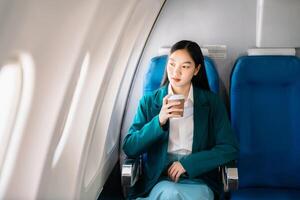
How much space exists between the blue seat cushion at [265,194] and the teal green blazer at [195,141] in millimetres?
173

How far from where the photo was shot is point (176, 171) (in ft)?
7.17

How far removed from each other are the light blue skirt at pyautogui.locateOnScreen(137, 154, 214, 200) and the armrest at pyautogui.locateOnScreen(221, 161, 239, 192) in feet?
0.32

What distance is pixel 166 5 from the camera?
2945mm

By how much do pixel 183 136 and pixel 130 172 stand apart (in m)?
0.36

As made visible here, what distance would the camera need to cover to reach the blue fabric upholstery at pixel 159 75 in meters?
2.59

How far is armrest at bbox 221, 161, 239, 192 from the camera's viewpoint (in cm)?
217

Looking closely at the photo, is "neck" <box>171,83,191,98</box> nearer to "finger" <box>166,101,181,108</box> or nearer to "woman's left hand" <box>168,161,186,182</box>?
"finger" <box>166,101,181,108</box>

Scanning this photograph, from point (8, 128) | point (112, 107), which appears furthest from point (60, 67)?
point (112, 107)

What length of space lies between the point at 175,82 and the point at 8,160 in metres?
1.02

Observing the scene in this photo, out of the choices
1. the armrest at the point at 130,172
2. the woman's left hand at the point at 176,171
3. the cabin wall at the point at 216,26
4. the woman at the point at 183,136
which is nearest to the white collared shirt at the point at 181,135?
the woman at the point at 183,136

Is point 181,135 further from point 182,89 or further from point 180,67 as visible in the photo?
point 180,67

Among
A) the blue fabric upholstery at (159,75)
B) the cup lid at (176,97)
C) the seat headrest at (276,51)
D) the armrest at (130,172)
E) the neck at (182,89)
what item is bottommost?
the armrest at (130,172)

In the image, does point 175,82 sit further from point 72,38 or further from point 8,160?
point 8,160

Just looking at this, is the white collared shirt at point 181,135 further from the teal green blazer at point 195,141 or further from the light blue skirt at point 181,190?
the light blue skirt at point 181,190
